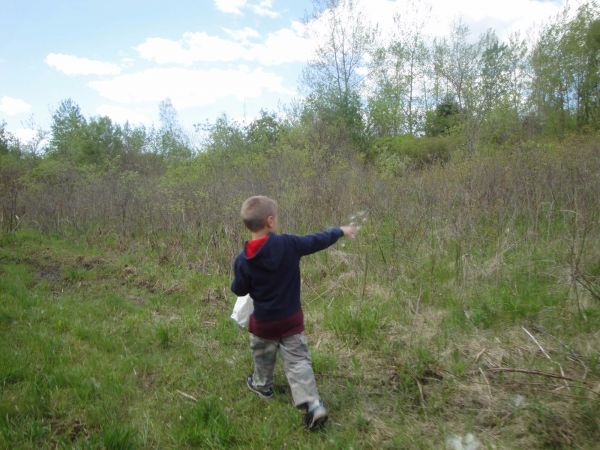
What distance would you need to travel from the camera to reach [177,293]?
6164 mm

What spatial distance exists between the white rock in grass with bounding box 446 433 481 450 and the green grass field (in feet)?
0.10

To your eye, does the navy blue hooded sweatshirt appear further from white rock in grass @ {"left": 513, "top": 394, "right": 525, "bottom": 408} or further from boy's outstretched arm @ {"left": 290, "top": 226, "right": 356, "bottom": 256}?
white rock in grass @ {"left": 513, "top": 394, "right": 525, "bottom": 408}

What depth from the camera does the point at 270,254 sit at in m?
2.86

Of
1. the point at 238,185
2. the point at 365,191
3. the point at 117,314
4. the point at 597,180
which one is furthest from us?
the point at 238,185

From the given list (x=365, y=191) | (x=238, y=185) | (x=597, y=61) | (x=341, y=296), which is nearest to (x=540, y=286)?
(x=341, y=296)

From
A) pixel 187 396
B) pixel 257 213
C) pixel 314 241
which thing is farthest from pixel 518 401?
→ pixel 187 396

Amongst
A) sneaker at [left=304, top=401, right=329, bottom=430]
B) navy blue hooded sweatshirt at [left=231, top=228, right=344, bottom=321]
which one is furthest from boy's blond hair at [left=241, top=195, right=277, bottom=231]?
sneaker at [left=304, top=401, right=329, bottom=430]

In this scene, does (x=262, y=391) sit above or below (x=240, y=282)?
below

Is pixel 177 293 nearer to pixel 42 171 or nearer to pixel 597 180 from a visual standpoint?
pixel 597 180

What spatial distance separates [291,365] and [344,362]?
92cm

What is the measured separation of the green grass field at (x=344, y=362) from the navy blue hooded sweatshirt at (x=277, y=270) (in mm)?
775

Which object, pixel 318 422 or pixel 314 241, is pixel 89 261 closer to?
pixel 314 241

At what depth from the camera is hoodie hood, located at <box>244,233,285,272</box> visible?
286 centimetres

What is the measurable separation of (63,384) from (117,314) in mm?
1919
